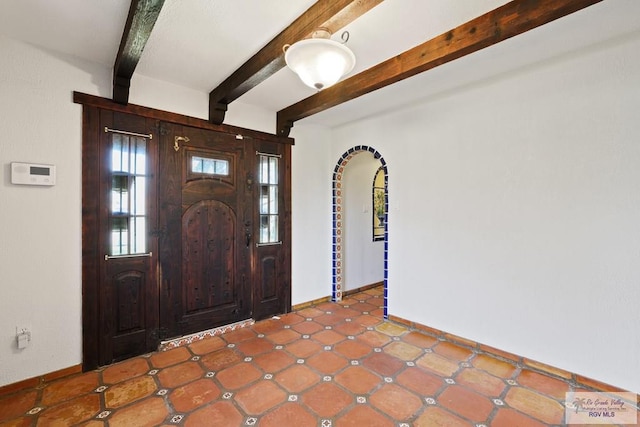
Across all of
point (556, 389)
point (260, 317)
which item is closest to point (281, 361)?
point (260, 317)

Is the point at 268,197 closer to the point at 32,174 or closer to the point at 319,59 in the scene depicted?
the point at 32,174

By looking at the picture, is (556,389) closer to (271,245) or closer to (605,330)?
(605,330)

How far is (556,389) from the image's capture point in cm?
210

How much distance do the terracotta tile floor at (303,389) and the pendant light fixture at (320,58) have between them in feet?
6.97

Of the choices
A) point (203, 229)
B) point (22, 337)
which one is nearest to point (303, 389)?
point (203, 229)

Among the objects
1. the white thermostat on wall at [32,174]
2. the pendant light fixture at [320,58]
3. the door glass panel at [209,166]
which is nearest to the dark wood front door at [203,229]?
the door glass panel at [209,166]

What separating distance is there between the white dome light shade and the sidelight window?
1942 mm

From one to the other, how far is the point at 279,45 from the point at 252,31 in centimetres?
20

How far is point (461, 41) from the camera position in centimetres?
184

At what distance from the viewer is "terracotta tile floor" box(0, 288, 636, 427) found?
1.81 metres

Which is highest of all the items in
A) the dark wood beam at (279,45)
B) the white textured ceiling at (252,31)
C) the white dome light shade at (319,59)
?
the white textured ceiling at (252,31)

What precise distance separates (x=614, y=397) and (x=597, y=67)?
7.99ft

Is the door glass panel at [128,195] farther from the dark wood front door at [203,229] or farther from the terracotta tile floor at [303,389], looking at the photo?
the terracotta tile floor at [303,389]

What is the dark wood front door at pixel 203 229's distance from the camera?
2.75 metres
